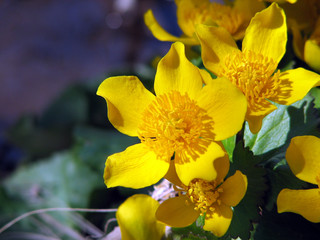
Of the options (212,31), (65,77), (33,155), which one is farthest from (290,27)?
(65,77)

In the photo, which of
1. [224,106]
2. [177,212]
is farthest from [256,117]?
[177,212]

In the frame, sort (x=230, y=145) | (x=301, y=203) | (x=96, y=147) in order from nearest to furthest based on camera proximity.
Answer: (x=301, y=203), (x=230, y=145), (x=96, y=147)

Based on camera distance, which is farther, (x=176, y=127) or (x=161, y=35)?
(x=161, y=35)

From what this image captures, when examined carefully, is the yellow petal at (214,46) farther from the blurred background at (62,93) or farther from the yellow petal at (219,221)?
the blurred background at (62,93)

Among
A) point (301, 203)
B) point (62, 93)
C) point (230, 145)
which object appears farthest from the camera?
point (62, 93)

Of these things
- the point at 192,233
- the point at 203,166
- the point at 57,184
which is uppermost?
the point at 203,166

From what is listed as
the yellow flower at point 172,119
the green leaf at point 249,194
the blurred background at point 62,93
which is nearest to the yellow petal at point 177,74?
the yellow flower at point 172,119

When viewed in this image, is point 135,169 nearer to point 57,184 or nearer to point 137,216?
point 137,216
